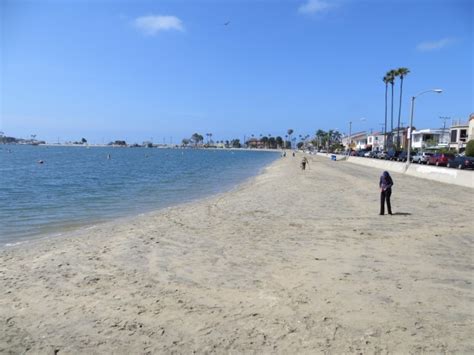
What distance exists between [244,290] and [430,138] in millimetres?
108510

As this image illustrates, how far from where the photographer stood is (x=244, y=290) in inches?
267

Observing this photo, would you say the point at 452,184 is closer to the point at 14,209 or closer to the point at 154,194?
the point at 154,194

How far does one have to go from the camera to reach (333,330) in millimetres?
5188

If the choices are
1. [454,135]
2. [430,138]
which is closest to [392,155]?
[454,135]

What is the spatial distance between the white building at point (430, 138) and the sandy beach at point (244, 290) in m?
94.7

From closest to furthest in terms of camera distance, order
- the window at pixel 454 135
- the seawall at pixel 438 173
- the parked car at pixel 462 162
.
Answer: the seawall at pixel 438 173, the parked car at pixel 462 162, the window at pixel 454 135

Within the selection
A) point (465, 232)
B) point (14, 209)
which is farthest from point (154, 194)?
point (465, 232)

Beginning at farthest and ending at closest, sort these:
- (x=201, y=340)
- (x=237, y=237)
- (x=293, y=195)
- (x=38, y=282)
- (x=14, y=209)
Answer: (x=293, y=195), (x=14, y=209), (x=237, y=237), (x=38, y=282), (x=201, y=340)

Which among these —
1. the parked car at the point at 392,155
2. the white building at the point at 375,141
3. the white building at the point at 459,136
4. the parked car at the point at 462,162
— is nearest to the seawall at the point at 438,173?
the parked car at the point at 462,162

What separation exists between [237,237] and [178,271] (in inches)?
129

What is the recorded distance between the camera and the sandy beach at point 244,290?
5027 mm

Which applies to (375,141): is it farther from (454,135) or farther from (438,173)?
(438,173)

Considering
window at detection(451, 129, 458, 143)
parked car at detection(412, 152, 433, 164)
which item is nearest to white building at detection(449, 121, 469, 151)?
window at detection(451, 129, 458, 143)

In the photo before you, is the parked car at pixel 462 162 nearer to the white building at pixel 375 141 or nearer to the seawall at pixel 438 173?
the seawall at pixel 438 173
